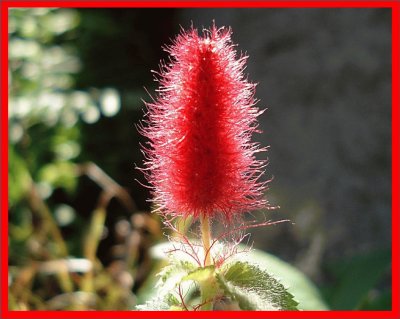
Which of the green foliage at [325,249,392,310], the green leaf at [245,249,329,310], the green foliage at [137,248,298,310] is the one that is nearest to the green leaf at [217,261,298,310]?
the green foliage at [137,248,298,310]

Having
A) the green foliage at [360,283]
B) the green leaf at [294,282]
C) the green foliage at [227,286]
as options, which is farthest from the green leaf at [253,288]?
the green foliage at [360,283]

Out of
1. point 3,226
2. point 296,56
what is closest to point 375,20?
point 296,56

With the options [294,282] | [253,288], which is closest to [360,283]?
[294,282]

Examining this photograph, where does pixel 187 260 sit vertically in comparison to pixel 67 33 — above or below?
below

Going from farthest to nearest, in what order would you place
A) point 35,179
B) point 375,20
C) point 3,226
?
point 375,20, point 35,179, point 3,226

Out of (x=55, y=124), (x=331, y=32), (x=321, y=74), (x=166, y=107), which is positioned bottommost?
(x=166, y=107)

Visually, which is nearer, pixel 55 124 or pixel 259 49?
pixel 55 124

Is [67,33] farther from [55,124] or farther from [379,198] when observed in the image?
[379,198]
